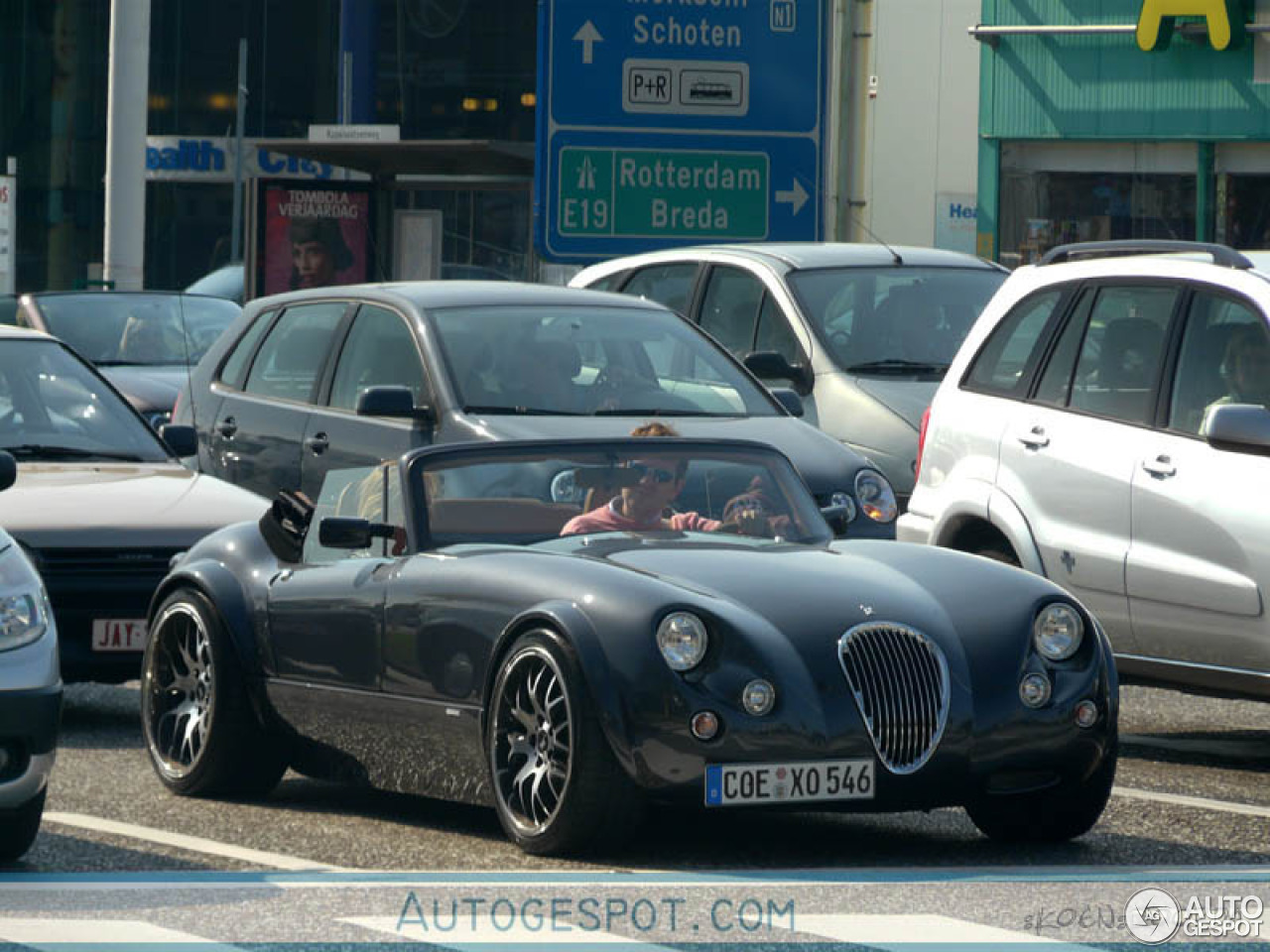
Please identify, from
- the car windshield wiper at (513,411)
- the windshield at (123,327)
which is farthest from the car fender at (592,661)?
the windshield at (123,327)

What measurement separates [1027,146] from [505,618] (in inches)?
1021

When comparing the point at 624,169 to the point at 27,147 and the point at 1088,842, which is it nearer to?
the point at 1088,842

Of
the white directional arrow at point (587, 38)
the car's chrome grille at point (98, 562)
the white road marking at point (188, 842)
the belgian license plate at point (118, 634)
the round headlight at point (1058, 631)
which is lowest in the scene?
the white road marking at point (188, 842)

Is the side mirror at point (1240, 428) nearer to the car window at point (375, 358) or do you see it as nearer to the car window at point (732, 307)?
the car window at point (375, 358)

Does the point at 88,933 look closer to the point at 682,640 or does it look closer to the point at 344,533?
the point at 682,640

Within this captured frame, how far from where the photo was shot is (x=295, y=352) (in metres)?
13.1

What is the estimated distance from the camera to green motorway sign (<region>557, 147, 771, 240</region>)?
19594 millimetres

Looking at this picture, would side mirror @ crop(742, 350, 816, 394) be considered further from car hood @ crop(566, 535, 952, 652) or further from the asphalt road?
car hood @ crop(566, 535, 952, 652)

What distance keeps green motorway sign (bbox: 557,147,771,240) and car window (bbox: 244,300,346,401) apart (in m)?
6.44

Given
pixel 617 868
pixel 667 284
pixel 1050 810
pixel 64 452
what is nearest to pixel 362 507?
pixel 617 868

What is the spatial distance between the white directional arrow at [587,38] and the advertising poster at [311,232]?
18.4 ft

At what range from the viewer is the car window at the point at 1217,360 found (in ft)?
31.6

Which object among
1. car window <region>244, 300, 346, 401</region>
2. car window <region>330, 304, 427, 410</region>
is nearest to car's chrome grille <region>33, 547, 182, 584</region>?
car window <region>330, 304, 427, 410</region>

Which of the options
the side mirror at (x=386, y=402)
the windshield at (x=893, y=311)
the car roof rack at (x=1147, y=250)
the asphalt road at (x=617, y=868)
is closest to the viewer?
the asphalt road at (x=617, y=868)
